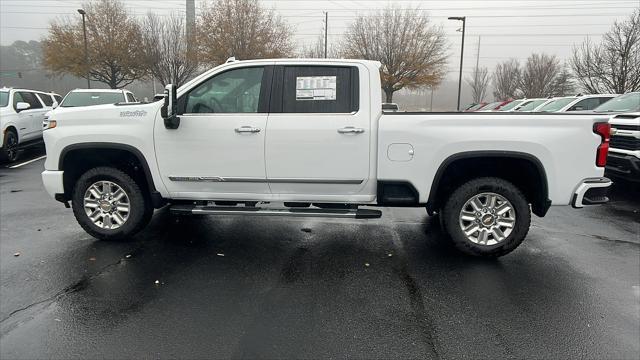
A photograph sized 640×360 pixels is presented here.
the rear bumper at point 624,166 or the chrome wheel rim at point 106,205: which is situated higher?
the rear bumper at point 624,166

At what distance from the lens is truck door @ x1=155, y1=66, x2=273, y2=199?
4.41 meters

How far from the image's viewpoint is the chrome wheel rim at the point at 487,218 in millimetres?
4348

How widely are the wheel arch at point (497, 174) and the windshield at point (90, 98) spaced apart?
1067cm

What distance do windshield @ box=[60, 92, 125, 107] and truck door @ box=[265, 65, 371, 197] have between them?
952cm

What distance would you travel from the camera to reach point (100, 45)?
1113 inches

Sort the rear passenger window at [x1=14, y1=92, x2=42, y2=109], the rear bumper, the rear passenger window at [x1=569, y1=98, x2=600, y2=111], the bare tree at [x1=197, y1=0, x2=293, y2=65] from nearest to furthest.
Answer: the rear bumper → the rear passenger window at [x1=14, y1=92, x2=42, y2=109] → the rear passenger window at [x1=569, y1=98, x2=600, y2=111] → the bare tree at [x1=197, y1=0, x2=293, y2=65]

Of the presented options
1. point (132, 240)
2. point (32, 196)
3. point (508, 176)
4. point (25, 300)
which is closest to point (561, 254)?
point (508, 176)

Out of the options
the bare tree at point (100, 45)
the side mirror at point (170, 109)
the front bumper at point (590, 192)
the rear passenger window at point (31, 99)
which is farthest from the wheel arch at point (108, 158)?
the bare tree at point (100, 45)

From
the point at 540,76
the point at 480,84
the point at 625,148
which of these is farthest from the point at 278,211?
the point at 480,84

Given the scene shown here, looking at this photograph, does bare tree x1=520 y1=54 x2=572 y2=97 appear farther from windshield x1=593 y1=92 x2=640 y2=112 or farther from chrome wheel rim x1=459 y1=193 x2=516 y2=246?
chrome wheel rim x1=459 y1=193 x2=516 y2=246

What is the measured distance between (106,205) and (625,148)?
825 cm

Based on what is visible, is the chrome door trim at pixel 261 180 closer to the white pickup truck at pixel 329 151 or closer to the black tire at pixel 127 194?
the white pickup truck at pixel 329 151

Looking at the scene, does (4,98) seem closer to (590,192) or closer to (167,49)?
(590,192)

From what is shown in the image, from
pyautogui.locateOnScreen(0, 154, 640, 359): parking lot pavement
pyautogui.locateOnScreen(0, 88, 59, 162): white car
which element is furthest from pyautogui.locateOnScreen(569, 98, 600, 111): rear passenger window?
pyautogui.locateOnScreen(0, 88, 59, 162): white car
